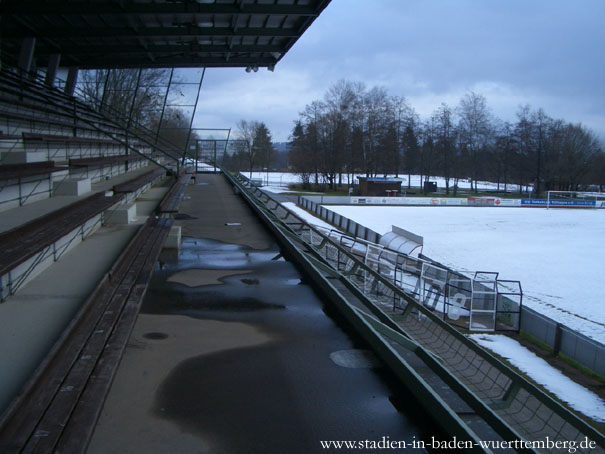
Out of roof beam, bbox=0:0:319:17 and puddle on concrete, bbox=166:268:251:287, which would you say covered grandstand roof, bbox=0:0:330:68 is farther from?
puddle on concrete, bbox=166:268:251:287

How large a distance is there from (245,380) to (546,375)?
9.88 metres

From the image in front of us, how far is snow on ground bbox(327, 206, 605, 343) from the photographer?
15241 mm

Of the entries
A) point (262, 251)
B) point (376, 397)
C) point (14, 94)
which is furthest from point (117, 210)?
point (376, 397)

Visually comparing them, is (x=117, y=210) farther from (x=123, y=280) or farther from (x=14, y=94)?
(x=14, y=94)

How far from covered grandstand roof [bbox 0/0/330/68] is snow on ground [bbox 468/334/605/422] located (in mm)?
9510

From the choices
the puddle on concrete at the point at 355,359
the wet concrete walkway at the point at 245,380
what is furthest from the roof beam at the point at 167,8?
the puddle on concrete at the point at 355,359

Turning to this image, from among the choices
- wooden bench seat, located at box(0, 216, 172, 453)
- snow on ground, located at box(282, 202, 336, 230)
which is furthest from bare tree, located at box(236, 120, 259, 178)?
wooden bench seat, located at box(0, 216, 172, 453)

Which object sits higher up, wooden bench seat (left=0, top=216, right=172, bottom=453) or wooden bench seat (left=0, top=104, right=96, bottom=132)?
wooden bench seat (left=0, top=104, right=96, bottom=132)

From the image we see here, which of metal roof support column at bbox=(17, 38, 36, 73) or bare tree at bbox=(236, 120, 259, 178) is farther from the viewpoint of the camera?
bare tree at bbox=(236, 120, 259, 178)

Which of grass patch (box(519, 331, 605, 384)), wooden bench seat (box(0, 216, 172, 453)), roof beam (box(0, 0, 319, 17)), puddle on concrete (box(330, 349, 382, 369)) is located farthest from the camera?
roof beam (box(0, 0, 319, 17))

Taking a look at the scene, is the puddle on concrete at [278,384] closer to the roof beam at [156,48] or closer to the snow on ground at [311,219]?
the roof beam at [156,48]

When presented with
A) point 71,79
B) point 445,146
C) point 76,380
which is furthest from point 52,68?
point 445,146

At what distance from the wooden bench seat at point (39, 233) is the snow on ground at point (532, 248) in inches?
495

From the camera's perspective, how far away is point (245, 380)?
121 inches
